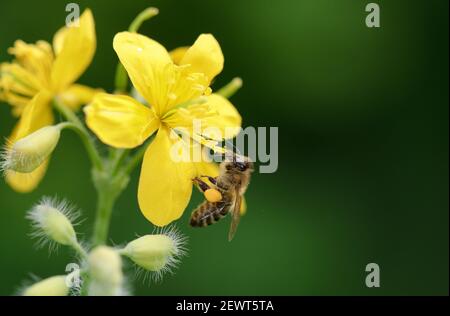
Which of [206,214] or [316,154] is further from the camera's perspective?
[316,154]

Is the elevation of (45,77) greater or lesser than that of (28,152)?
greater

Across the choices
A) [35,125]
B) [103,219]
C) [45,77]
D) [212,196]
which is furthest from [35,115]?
[212,196]

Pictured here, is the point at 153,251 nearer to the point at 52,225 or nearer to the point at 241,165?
the point at 52,225

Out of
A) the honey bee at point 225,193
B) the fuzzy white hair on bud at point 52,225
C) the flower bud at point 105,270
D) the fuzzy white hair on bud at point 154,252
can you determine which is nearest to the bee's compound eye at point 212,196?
the honey bee at point 225,193

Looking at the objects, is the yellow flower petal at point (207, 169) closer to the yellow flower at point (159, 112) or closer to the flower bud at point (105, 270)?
the yellow flower at point (159, 112)

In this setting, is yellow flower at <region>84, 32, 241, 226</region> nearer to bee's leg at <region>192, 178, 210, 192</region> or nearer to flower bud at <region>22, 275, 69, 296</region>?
bee's leg at <region>192, 178, 210, 192</region>

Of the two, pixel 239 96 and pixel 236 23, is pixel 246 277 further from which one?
pixel 236 23
